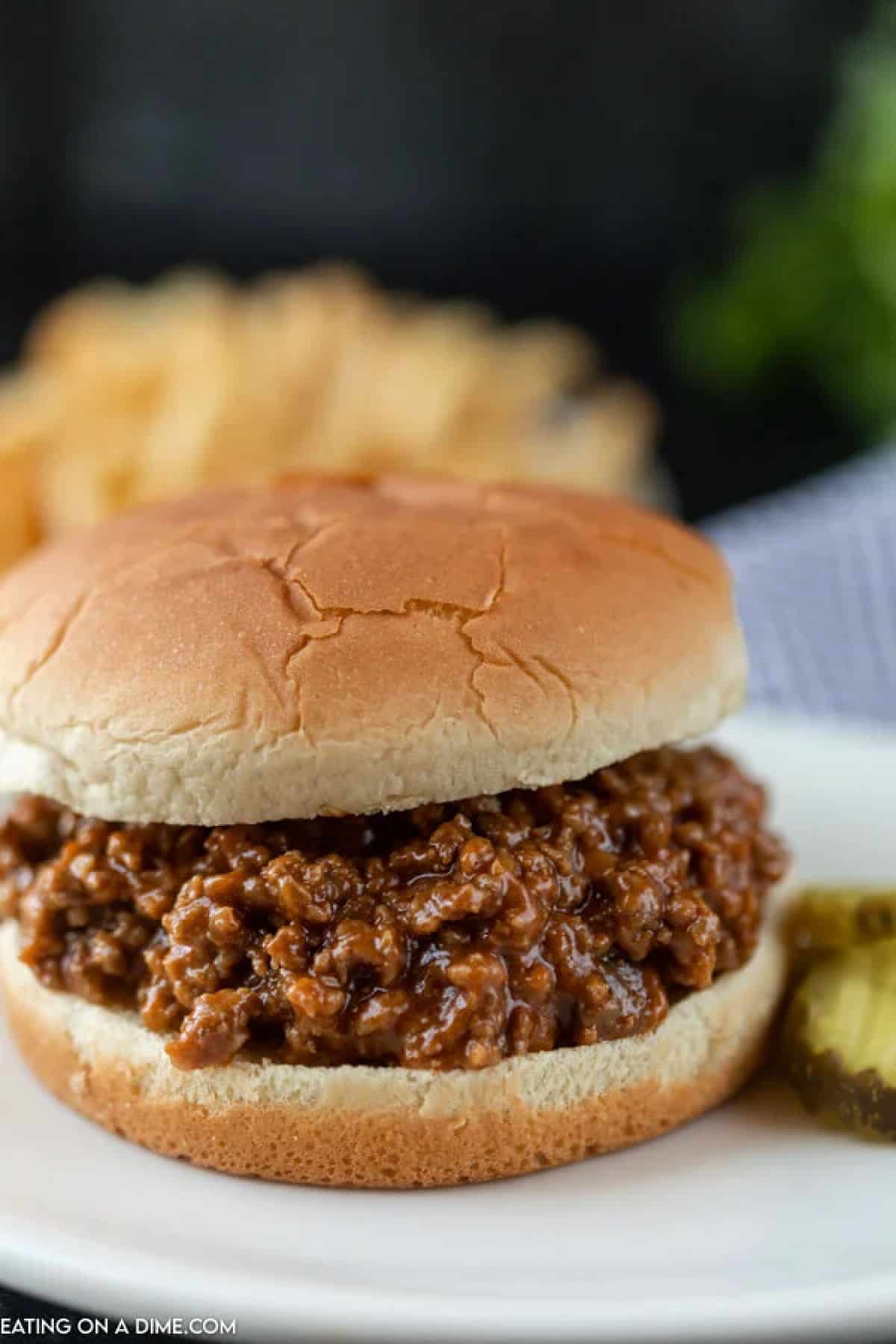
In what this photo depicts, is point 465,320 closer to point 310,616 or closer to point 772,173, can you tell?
point 772,173

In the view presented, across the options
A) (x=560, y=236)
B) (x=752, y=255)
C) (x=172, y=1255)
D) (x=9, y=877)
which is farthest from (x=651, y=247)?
(x=172, y=1255)

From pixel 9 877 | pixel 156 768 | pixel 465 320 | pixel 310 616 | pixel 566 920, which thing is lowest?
pixel 465 320

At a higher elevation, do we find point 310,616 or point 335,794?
point 310,616

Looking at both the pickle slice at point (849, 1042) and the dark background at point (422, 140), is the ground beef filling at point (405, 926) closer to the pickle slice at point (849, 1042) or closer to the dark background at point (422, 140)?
the pickle slice at point (849, 1042)

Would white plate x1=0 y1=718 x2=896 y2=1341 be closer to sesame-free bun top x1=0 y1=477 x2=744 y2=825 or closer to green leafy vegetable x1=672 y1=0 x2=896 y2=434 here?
sesame-free bun top x1=0 y1=477 x2=744 y2=825

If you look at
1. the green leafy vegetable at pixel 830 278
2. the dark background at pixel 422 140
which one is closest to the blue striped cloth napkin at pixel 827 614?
the green leafy vegetable at pixel 830 278

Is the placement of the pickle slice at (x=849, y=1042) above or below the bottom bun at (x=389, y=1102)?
above
